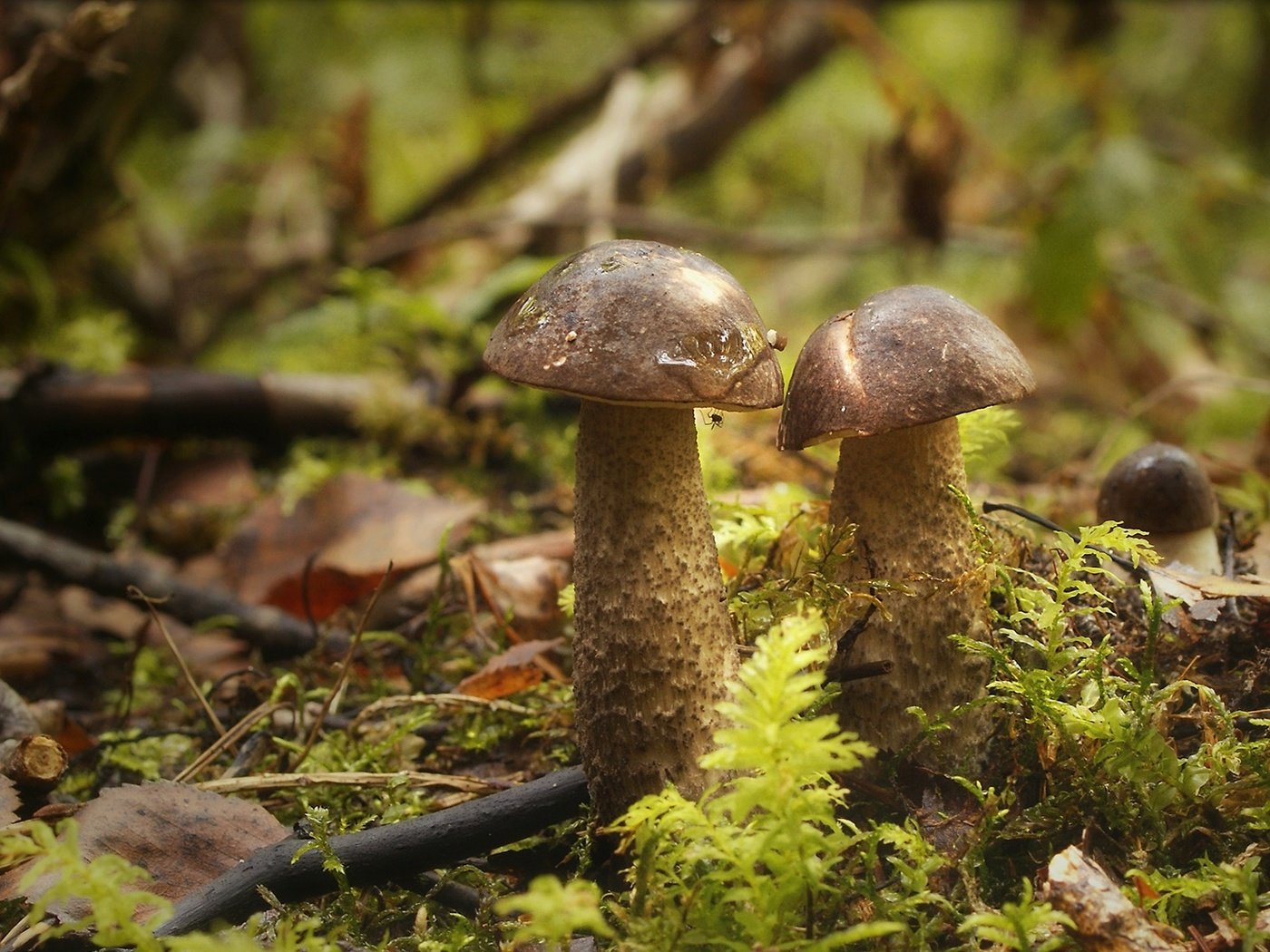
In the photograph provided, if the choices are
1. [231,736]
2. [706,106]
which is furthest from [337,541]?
[706,106]

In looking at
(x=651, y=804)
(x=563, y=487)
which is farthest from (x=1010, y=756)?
(x=563, y=487)

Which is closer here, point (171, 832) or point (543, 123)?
point (171, 832)

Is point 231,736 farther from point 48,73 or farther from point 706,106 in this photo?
point 706,106

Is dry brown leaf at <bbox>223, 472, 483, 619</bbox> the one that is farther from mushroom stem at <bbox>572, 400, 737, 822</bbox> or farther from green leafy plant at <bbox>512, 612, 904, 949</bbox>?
green leafy plant at <bbox>512, 612, 904, 949</bbox>

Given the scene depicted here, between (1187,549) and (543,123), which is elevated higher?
(543,123)

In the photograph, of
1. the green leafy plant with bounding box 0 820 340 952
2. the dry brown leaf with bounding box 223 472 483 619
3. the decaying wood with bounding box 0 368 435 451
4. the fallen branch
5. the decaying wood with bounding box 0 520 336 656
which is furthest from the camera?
the fallen branch

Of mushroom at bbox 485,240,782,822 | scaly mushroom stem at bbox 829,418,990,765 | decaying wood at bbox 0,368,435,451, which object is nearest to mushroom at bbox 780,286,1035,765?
scaly mushroom stem at bbox 829,418,990,765

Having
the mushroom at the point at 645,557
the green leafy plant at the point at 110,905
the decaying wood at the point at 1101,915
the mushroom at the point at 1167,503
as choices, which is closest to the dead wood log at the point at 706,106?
the mushroom at the point at 1167,503
